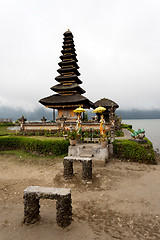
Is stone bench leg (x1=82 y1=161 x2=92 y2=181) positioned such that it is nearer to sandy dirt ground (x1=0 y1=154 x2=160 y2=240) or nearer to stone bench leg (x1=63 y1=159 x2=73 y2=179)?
sandy dirt ground (x1=0 y1=154 x2=160 y2=240)

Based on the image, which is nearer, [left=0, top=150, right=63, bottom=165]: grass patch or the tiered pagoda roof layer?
[left=0, top=150, right=63, bottom=165]: grass patch

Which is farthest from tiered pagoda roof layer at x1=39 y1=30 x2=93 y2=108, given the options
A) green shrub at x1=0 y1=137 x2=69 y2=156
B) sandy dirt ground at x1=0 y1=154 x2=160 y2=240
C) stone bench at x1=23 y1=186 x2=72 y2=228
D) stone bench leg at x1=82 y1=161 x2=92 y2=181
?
stone bench at x1=23 y1=186 x2=72 y2=228

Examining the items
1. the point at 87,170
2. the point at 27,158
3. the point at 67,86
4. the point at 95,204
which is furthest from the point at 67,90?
the point at 95,204

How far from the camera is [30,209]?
436 cm

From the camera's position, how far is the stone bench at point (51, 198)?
4215 millimetres

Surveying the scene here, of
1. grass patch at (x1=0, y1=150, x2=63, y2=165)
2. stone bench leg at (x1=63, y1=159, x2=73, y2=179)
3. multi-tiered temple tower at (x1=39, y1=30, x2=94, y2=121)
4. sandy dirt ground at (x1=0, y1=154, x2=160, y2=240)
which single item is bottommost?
sandy dirt ground at (x1=0, y1=154, x2=160, y2=240)

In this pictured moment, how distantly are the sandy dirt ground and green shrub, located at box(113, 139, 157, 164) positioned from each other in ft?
2.42

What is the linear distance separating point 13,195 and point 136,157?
8393mm

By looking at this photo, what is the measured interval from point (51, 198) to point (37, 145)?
8905mm

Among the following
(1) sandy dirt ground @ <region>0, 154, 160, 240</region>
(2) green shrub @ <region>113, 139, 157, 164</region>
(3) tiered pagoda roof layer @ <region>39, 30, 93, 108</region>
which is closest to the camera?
(1) sandy dirt ground @ <region>0, 154, 160, 240</region>

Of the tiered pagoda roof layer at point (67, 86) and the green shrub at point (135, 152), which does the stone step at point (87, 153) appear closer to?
the green shrub at point (135, 152)

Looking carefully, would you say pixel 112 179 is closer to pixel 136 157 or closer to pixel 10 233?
pixel 136 157

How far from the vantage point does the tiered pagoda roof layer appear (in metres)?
24.9

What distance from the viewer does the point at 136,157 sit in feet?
34.7
